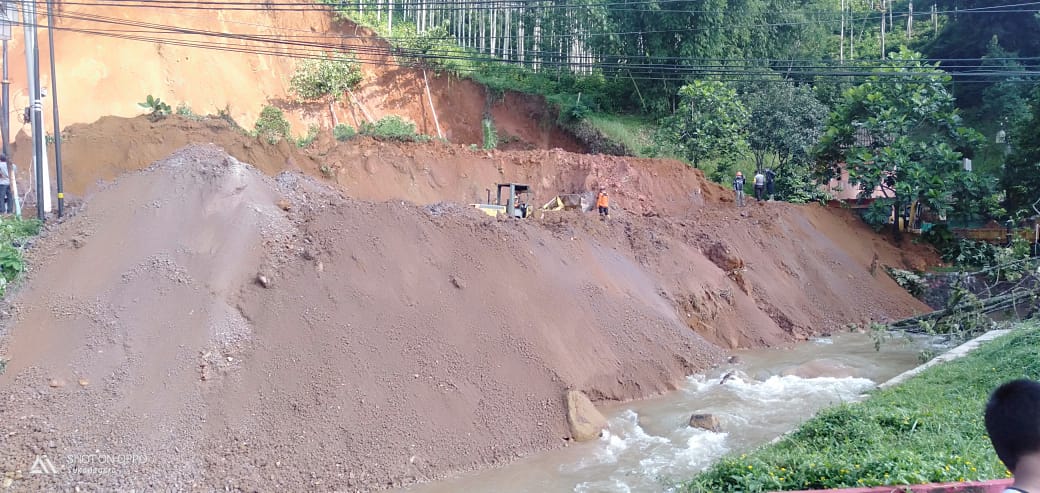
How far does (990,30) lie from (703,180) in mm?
17290

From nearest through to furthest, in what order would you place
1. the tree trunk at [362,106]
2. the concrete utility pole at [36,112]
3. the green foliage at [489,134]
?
1. the concrete utility pole at [36,112]
2. the tree trunk at [362,106]
3. the green foliage at [489,134]

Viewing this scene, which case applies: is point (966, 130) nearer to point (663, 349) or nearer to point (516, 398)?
point (663, 349)

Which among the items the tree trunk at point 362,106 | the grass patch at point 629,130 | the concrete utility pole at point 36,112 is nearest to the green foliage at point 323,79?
the tree trunk at point 362,106

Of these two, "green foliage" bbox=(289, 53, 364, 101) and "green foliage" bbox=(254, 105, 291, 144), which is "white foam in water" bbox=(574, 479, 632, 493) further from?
"green foliage" bbox=(289, 53, 364, 101)

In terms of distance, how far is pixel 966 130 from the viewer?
76.1 ft

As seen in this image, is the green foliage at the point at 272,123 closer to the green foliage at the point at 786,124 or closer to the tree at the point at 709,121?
the tree at the point at 709,121

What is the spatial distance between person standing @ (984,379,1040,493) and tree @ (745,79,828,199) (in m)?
26.3

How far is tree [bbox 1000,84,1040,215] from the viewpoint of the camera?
22.8 metres

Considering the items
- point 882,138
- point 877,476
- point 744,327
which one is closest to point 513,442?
point 877,476

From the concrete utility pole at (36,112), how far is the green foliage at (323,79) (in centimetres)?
1693

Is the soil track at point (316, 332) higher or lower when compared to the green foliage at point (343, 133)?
lower

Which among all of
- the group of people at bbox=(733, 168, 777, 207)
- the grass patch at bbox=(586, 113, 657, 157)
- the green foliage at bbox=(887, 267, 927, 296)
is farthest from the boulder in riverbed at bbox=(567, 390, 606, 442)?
the grass patch at bbox=(586, 113, 657, 157)

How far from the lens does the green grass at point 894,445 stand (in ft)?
18.6

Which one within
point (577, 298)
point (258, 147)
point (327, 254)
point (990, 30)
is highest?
point (990, 30)
